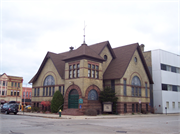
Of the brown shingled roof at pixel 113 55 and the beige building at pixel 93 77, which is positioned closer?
the beige building at pixel 93 77

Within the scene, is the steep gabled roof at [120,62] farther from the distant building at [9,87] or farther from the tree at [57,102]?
the distant building at [9,87]

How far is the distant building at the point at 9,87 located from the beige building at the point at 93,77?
29.4 m

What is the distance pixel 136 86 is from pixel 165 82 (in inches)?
415

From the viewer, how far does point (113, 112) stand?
33.6 meters

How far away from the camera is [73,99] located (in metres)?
32.4

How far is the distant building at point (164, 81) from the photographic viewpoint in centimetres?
4325

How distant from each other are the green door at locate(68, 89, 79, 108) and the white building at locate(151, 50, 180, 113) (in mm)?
19388

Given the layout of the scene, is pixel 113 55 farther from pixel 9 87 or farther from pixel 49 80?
pixel 9 87

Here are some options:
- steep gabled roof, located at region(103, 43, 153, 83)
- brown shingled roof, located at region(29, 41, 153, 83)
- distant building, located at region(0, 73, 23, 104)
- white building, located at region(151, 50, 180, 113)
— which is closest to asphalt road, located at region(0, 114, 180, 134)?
brown shingled roof, located at region(29, 41, 153, 83)

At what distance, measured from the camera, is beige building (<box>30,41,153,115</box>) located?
31.9 metres

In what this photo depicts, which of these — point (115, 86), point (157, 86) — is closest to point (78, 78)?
point (115, 86)

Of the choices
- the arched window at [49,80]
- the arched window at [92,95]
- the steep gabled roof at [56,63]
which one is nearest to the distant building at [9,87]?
the steep gabled roof at [56,63]

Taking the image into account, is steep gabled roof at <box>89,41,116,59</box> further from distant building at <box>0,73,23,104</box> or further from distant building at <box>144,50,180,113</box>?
distant building at <box>0,73,23,104</box>

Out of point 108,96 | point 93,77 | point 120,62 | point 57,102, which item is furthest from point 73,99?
point 120,62
